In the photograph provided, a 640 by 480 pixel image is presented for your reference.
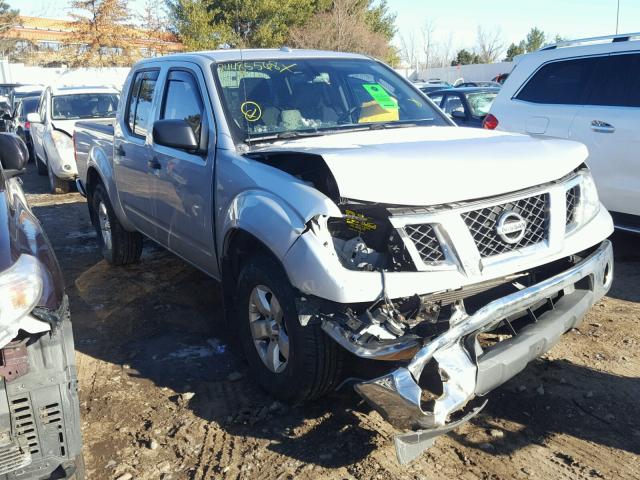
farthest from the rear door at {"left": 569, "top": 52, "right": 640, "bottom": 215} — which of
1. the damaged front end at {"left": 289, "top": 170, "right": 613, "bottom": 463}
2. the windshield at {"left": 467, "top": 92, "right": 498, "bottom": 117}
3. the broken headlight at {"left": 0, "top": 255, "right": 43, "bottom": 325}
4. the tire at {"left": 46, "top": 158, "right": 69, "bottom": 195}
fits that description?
the tire at {"left": 46, "top": 158, "right": 69, "bottom": 195}

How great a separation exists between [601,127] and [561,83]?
83cm

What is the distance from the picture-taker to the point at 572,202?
3.41 m

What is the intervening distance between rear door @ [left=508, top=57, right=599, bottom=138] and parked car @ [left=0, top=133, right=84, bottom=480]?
4838 mm

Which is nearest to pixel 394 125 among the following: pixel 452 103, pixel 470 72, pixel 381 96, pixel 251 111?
pixel 381 96

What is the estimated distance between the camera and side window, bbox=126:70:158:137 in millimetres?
5016

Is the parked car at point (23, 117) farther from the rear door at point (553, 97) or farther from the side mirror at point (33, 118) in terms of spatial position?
the rear door at point (553, 97)

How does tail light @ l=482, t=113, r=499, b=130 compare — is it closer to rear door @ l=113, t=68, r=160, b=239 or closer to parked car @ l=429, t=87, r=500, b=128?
parked car @ l=429, t=87, r=500, b=128

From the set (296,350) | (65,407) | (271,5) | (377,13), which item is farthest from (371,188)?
(377,13)

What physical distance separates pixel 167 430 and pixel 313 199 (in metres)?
1.54

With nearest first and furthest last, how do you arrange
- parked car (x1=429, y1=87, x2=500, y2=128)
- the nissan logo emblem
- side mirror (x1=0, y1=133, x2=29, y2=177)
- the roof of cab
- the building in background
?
the nissan logo emblem < side mirror (x1=0, y1=133, x2=29, y2=177) < the roof of cab < parked car (x1=429, y1=87, x2=500, y2=128) < the building in background

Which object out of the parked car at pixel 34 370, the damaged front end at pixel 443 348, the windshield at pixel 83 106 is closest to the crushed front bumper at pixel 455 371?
the damaged front end at pixel 443 348

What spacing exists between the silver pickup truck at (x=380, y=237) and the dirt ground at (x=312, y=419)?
24 centimetres

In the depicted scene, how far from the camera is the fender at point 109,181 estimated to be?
5793 mm

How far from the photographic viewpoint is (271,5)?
96.5 ft
